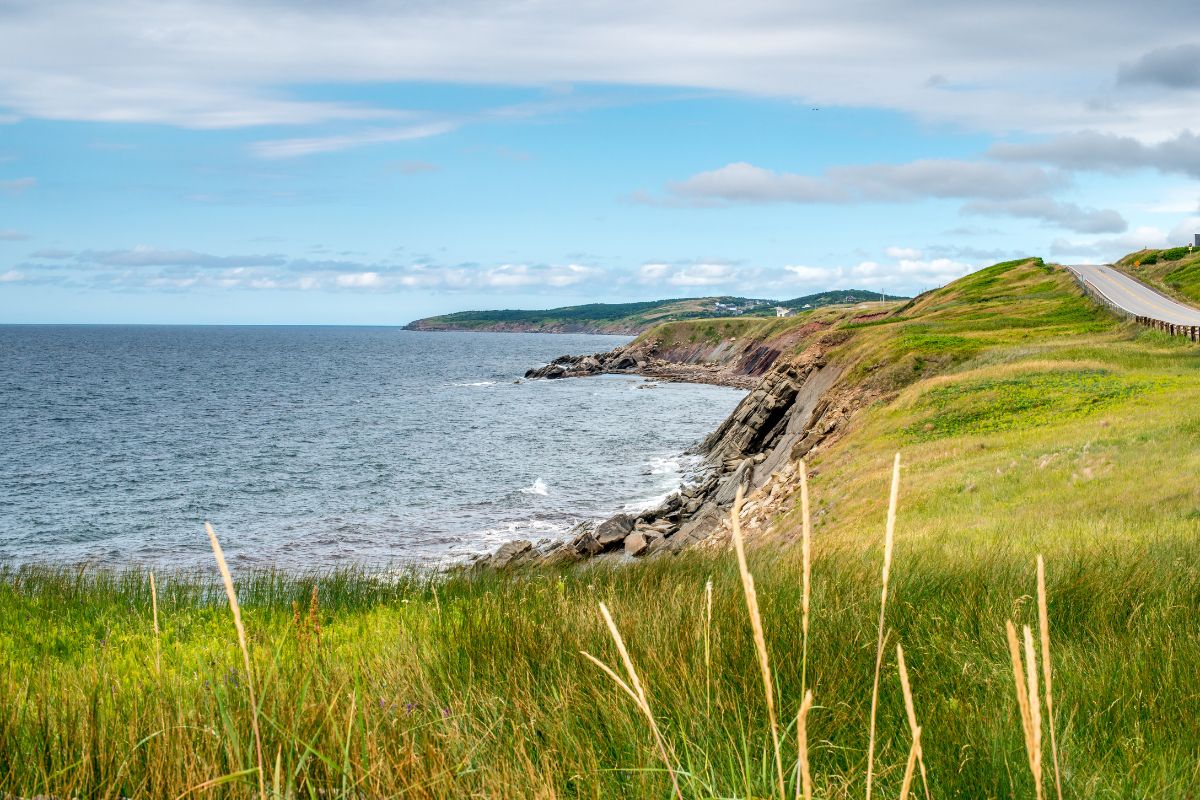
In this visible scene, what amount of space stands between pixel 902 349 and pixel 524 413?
43.3 metres

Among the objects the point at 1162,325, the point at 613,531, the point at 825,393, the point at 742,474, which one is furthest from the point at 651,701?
the point at 1162,325

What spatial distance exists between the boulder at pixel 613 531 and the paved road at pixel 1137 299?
97.0 feet

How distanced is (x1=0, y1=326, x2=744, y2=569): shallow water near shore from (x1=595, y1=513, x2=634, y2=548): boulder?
3.88 metres

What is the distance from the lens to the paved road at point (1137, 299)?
160ft

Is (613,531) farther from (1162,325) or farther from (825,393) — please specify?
(1162,325)

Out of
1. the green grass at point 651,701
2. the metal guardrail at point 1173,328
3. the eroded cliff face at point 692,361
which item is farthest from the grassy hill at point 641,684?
the eroded cliff face at point 692,361

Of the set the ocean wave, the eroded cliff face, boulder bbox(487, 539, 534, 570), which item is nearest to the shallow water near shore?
the ocean wave

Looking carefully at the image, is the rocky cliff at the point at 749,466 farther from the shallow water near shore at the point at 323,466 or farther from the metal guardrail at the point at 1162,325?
the metal guardrail at the point at 1162,325

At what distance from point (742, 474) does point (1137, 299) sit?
4019 cm

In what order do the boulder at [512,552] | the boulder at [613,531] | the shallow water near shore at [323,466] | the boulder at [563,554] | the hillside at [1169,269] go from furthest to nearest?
the hillside at [1169,269], the shallow water near shore at [323,466], the boulder at [613,531], the boulder at [512,552], the boulder at [563,554]

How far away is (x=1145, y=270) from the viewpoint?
271 ft

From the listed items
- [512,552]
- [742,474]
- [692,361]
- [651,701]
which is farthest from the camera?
[692,361]

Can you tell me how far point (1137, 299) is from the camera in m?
59.2

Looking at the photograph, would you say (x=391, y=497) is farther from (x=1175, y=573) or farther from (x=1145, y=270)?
(x=1145, y=270)
